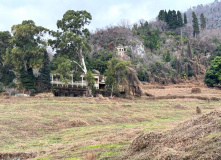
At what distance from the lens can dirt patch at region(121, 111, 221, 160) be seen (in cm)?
916

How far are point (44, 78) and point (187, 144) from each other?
3565cm

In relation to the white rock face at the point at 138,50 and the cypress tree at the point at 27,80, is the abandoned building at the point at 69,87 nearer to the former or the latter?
the cypress tree at the point at 27,80

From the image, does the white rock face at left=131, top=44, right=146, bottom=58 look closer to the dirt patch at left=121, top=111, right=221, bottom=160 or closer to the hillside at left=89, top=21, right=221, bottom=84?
the hillside at left=89, top=21, right=221, bottom=84

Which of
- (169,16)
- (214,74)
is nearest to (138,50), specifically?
(214,74)

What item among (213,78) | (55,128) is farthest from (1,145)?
(213,78)

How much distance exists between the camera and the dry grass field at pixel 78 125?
14.7 metres

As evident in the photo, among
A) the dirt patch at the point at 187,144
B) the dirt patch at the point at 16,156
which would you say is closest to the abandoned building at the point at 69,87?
the dirt patch at the point at 16,156

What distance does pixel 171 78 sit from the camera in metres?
57.8

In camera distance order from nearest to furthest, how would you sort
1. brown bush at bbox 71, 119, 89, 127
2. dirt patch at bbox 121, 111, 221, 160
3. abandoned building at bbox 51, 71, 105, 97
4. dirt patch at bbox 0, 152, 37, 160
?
dirt patch at bbox 121, 111, 221, 160 < dirt patch at bbox 0, 152, 37, 160 < brown bush at bbox 71, 119, 89, 127 < abandoned building at bbox 51, 71, 105, 97

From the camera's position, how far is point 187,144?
10.4 m

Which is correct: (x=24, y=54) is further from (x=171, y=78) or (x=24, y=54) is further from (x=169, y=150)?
(x=169, y=150)

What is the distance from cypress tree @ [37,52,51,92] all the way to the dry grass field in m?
A: 8.86

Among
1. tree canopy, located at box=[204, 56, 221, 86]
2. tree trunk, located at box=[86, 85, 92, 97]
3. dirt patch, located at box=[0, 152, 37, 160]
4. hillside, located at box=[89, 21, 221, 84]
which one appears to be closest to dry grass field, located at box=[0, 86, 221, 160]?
dirt patch, located at box=[0, 152, 37, 160]

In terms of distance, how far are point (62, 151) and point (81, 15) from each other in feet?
101
